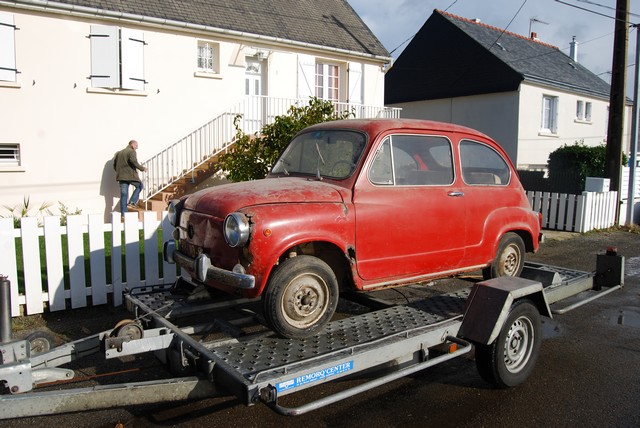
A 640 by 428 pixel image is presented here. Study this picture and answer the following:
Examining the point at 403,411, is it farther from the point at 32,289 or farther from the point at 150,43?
the point at 150,43

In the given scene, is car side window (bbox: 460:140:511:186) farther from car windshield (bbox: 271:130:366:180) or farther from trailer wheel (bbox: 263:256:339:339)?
trailer wheel (bbox: 263:256:339:339)

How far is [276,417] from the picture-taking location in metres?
4.09

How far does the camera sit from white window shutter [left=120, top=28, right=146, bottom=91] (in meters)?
13.3

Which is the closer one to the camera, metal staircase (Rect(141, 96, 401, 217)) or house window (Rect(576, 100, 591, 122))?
metal staircase (Rect(141, 96, 401, 217))

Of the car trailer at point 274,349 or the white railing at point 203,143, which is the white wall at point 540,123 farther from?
the car trailer at point 274,349

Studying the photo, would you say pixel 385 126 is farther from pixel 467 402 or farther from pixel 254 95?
pixel 254 95

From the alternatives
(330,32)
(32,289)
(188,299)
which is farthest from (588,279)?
(330,32)

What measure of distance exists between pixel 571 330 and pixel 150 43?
1195cm

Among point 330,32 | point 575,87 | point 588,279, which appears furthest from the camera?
point 575,87

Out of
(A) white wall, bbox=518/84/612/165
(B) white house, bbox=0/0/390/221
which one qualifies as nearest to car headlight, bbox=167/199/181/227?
(B) white house, bbox=0/0/390/221

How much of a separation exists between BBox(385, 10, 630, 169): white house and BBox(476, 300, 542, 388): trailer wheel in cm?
1840

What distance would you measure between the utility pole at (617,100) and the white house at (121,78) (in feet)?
25.3

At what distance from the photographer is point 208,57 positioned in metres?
15.3

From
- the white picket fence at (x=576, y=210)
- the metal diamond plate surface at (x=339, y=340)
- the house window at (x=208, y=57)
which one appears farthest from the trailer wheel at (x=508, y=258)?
the house window at (x=208, y=57)
